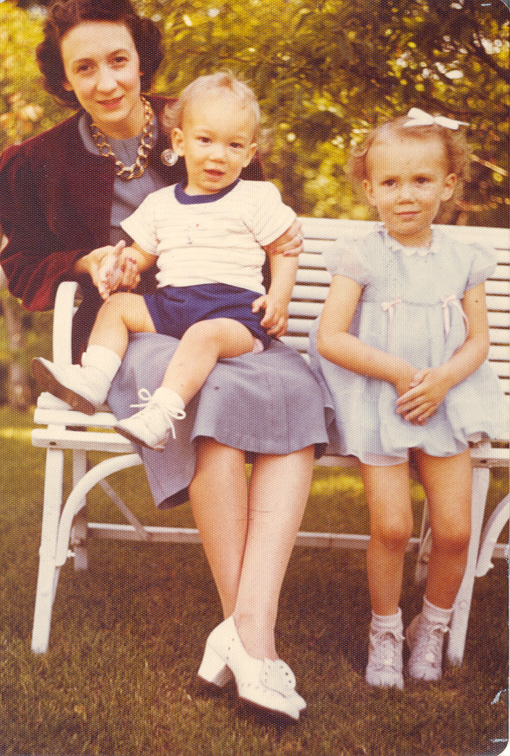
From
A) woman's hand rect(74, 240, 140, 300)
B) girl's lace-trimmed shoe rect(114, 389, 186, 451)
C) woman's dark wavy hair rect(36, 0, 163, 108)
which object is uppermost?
woman's dark wavy hair rect(36, 0, 163, 108)

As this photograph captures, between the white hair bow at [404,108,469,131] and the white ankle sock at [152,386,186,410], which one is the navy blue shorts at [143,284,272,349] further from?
the white hair bow at [404,108,469,131]

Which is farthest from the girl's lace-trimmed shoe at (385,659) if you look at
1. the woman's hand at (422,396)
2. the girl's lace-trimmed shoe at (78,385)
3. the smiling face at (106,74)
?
the smiling face at (106,74)

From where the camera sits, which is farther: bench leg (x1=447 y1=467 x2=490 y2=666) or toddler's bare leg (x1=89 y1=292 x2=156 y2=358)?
bench leg (x1=447 y1=467 x2=490 y2=666)

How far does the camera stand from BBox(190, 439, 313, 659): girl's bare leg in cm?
173

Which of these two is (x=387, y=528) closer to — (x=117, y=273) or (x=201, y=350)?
(x=201, y=350)

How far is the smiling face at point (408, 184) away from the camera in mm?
1869

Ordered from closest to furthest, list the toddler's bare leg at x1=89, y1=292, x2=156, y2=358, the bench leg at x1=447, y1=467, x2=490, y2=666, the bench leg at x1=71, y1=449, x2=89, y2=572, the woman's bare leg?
the woman's bare leg → the toddler's bare leg at x1=89, y1=292, x2=156, y2=358 → the bench leg at x1=447, y1=467, x2=490, y2=666 → the bench leg at x1=71, y1=449, x2=89, y2=572

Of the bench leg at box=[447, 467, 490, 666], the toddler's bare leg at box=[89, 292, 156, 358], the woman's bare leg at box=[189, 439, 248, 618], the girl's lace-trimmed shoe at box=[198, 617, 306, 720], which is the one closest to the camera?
the girl's lace-trimmed shoe at box=[198, 617, 306, 720]

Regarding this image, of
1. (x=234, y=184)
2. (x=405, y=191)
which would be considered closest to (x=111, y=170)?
(x=234, y=184)

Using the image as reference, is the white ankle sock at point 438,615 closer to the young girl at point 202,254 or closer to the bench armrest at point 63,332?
the young girl at point 202,254

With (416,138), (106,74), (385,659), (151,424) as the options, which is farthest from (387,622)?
(106,74)

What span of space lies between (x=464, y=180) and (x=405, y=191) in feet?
0.57

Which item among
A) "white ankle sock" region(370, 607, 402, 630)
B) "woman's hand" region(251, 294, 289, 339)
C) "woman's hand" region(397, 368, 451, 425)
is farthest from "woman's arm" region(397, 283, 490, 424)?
"white ankle sock" region(370, 607, 402, 630)

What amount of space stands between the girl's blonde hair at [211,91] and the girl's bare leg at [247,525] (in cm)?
82
